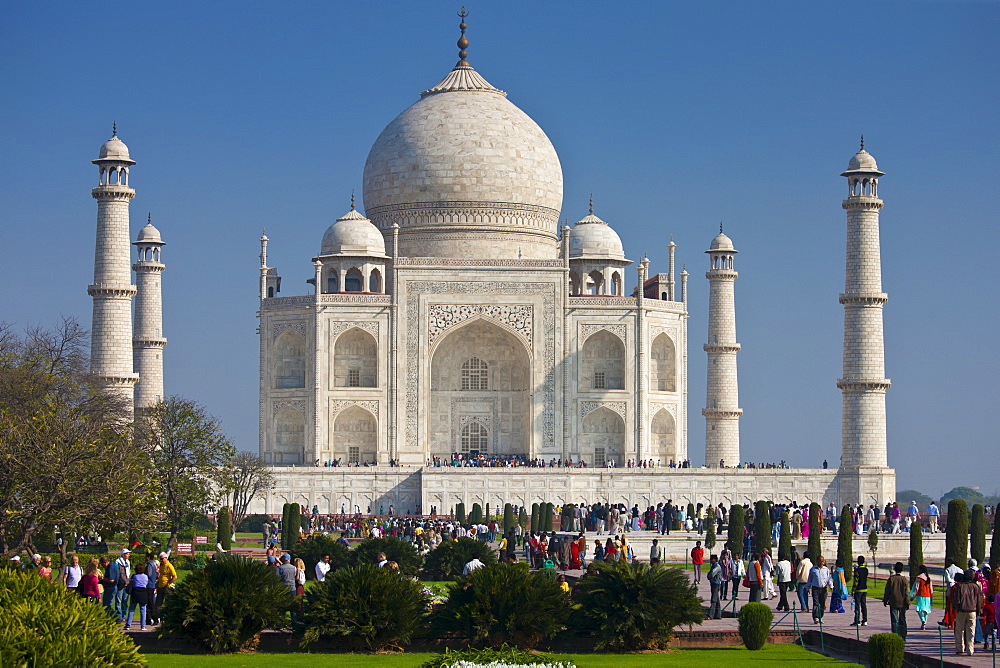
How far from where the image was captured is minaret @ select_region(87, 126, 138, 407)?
3416 centimetres

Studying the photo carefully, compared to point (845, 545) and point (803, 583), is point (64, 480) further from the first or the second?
point (845, 545)

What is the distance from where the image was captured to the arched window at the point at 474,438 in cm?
3909

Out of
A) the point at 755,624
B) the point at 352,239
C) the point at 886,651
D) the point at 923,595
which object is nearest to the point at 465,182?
the point at 352,239

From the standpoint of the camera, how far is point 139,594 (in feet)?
A: 52.5

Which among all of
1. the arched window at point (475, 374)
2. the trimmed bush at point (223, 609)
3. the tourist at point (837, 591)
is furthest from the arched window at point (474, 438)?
the trimmed bush at point (223, 609)

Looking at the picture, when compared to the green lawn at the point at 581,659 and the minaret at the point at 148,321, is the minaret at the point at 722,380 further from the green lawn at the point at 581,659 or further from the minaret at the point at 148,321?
the green lawn at the point at 581,659

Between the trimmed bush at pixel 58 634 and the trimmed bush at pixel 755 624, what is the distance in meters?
6.02

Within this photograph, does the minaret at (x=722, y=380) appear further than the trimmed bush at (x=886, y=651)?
Yes

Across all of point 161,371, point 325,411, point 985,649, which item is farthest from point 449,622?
point 161,371

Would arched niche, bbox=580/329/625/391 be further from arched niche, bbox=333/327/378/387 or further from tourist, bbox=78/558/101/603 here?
tourist, bbox=78/558/101/603

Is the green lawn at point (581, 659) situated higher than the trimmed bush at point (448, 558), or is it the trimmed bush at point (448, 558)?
the trimmed bush at point (448, 558)

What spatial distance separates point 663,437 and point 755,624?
25.0 m

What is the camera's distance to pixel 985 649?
47.2 ft

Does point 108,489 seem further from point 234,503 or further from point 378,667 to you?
point 234,503
